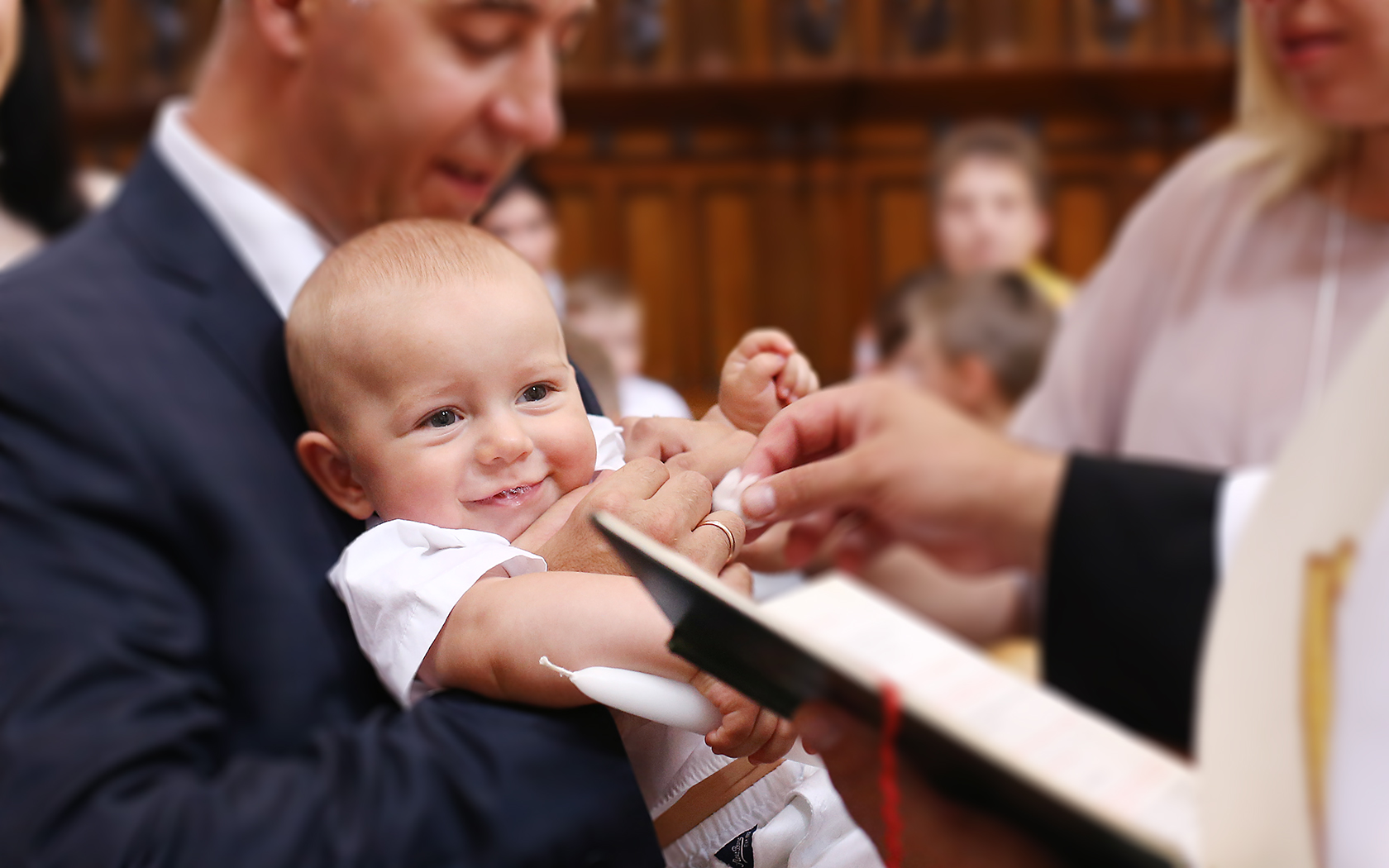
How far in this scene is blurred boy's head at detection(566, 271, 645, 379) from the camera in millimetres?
3502

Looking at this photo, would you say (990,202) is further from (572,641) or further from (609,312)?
(572,641)

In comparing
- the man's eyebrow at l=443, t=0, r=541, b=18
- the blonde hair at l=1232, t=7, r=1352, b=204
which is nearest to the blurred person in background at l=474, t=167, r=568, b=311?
the blonde hair at l=1232, t=7, r=1352, b=204

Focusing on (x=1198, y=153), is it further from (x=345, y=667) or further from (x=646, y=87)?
(x=646, y=87)

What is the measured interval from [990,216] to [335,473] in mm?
3369

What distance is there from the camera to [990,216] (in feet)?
12.8

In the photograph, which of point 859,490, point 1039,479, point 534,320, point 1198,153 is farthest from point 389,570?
point 1198,153

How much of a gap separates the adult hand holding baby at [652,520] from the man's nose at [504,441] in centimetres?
5

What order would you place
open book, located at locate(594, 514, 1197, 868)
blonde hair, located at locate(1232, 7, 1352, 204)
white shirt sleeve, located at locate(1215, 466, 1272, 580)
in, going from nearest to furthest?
open book, located at locate(594, 514, 1197, 868)
white shirt sleeve, located at locate(1215, 466, 1272, 580)
blonde hair, located at locate(1232, 7, 1352, 204)

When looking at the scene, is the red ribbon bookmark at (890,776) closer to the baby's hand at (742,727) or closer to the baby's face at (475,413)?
the baby's hand at (742,727)

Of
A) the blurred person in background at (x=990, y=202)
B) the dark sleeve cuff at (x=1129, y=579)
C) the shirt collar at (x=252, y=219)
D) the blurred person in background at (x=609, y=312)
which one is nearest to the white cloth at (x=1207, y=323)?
the dark sleeve cuff at (x=1129, y=579)

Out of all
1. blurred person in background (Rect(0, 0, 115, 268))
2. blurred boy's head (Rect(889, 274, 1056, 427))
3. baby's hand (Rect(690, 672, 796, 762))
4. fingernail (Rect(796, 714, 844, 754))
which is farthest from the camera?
blurred boy's head (Rect(889, 274, 1056, 427))

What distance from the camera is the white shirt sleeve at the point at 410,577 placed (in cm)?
72

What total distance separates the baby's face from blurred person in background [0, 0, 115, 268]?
147cm

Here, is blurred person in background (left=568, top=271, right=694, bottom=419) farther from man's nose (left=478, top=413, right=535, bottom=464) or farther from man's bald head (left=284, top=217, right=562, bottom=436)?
man's nose (left=478, top=413, right=535, bottom=464)
